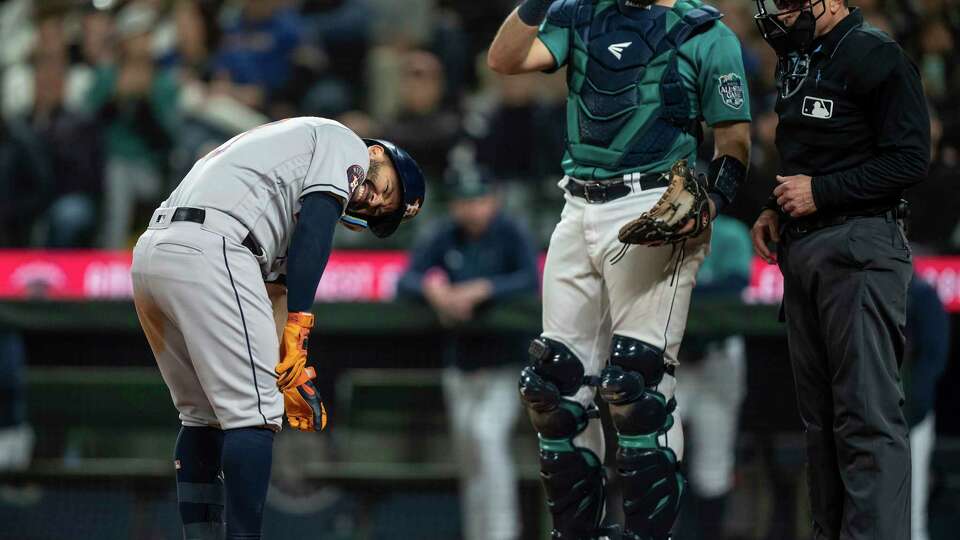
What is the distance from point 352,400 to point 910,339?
2763mm

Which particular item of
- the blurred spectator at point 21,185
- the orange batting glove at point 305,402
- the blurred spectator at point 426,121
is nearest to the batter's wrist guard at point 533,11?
the orange batting glove at point 305,402

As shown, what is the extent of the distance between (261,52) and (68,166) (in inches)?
57.9

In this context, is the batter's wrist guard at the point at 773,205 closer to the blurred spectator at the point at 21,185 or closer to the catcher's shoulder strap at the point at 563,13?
the catcher's shoulder strap at the point at 563,13

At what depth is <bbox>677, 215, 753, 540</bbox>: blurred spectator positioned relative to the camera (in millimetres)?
5570

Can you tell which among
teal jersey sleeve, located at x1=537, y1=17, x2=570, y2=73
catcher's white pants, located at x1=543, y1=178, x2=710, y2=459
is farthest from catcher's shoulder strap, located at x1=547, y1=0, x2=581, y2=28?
catcher's white pants, located at x1=543, y1=178, x2=710, y2=459

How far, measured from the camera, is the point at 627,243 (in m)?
3.43

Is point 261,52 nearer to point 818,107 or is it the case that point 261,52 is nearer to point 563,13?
point 563,13

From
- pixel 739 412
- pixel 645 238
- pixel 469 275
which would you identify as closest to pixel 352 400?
pixel 469 275

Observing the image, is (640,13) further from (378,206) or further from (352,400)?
(352,400)

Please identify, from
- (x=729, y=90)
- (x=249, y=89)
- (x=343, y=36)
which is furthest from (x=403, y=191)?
(x=343, y=36)

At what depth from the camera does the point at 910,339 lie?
5.10 m

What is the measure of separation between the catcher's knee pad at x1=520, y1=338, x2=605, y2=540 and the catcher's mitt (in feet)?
1.48

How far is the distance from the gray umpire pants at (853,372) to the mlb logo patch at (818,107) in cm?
31

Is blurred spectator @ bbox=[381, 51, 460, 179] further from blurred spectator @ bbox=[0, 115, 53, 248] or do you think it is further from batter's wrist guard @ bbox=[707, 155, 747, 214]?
batter's wrist guard @ bbox=[707, 155, 747, 214]
